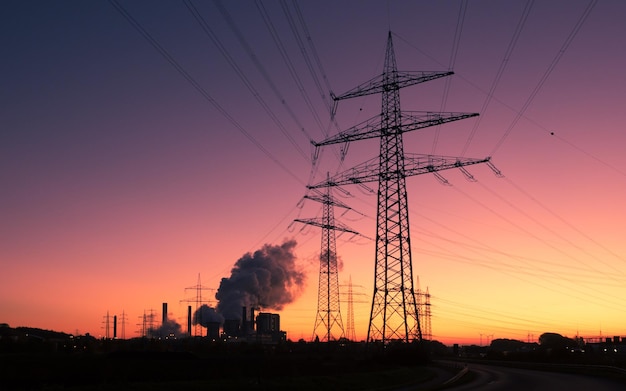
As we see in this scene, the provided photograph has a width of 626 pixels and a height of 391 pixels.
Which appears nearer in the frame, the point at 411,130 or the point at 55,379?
the point at 55,379

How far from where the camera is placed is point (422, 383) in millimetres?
48844

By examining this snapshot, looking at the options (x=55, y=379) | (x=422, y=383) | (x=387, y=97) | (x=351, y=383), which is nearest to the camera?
(x=55, y=379)

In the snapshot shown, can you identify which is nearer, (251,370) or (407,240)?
(251,370)

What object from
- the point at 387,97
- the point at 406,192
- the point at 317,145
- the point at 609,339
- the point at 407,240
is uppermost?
the point at 387,97

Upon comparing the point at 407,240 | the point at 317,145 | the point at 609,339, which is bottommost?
the point at 609,339

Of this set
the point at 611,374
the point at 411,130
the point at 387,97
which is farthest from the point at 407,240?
the point at 611,374

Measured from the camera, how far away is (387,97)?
6094 centimetres

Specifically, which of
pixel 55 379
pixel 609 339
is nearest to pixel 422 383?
pixel 55 379

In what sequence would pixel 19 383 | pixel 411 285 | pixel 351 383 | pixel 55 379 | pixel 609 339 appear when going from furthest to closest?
pixel 609 339 → pixel 411 285 → pixel 351 383 → pixel 55 379 → pixel 19 383

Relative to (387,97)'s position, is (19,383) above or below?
below

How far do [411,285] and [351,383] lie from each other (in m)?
15.6

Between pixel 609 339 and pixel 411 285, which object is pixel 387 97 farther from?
pixel 609 339

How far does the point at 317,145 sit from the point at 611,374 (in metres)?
34.5

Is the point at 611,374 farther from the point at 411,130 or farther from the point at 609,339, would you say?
the point at 609,339
